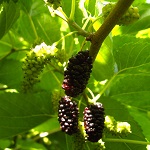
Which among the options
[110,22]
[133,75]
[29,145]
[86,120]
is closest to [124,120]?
[133,75]

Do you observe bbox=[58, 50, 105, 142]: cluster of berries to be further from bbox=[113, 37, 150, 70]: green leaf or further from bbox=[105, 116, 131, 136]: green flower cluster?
bbox=[113, 37, 150, 70]: green leaf

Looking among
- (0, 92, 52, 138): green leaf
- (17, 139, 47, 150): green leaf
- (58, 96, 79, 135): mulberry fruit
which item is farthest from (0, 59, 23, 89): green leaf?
(58, 96, 79, 135): mulberry fruit

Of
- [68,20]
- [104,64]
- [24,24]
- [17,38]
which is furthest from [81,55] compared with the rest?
[17,38]

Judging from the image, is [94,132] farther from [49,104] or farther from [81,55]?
[49,104]

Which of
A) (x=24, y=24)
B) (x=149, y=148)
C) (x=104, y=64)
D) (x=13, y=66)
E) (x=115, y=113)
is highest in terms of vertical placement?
(x=24, y=24)

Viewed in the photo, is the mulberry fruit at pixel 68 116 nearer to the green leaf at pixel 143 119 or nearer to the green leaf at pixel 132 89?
the green leaf at pixel 132 89
